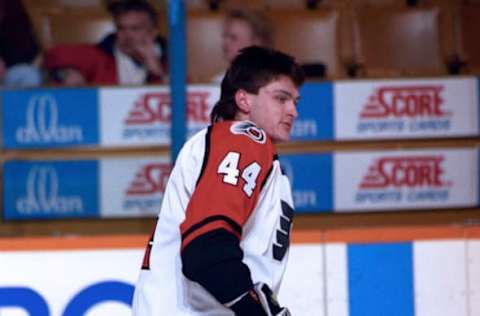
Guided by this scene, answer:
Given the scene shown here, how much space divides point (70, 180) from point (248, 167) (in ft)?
12.3

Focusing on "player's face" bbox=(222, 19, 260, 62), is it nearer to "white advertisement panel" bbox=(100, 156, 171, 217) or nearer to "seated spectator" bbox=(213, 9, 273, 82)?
"seated spectator" bbox=(213, 9, 273, 82)

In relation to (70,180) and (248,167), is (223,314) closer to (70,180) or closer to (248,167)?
(248,167)

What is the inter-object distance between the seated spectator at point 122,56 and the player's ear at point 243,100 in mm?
3581

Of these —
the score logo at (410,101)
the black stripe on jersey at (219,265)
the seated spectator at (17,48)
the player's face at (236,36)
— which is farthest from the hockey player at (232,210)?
the score logo at (410,101)

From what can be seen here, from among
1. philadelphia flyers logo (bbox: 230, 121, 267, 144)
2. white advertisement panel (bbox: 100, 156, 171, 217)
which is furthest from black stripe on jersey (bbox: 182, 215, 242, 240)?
white advertisement panel (bbox: 100, 156, 171, 217)

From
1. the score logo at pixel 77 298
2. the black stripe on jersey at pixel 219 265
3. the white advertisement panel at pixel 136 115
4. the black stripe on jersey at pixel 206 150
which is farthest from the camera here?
the white advertisement panel at pixel 136 115

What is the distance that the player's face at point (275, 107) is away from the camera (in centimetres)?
271

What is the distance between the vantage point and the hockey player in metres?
2.45

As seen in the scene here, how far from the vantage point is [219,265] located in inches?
94.8

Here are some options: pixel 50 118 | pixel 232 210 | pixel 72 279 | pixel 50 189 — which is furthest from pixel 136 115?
pixel 232 210

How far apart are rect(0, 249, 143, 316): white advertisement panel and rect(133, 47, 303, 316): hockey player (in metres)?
1.63

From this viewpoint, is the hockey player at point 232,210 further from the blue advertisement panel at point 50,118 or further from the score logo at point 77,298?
the blue advertisement panel at point 50,118

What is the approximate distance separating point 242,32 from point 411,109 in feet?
3.20

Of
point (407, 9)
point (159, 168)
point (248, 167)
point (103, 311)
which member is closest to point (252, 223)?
point (248, 167)
